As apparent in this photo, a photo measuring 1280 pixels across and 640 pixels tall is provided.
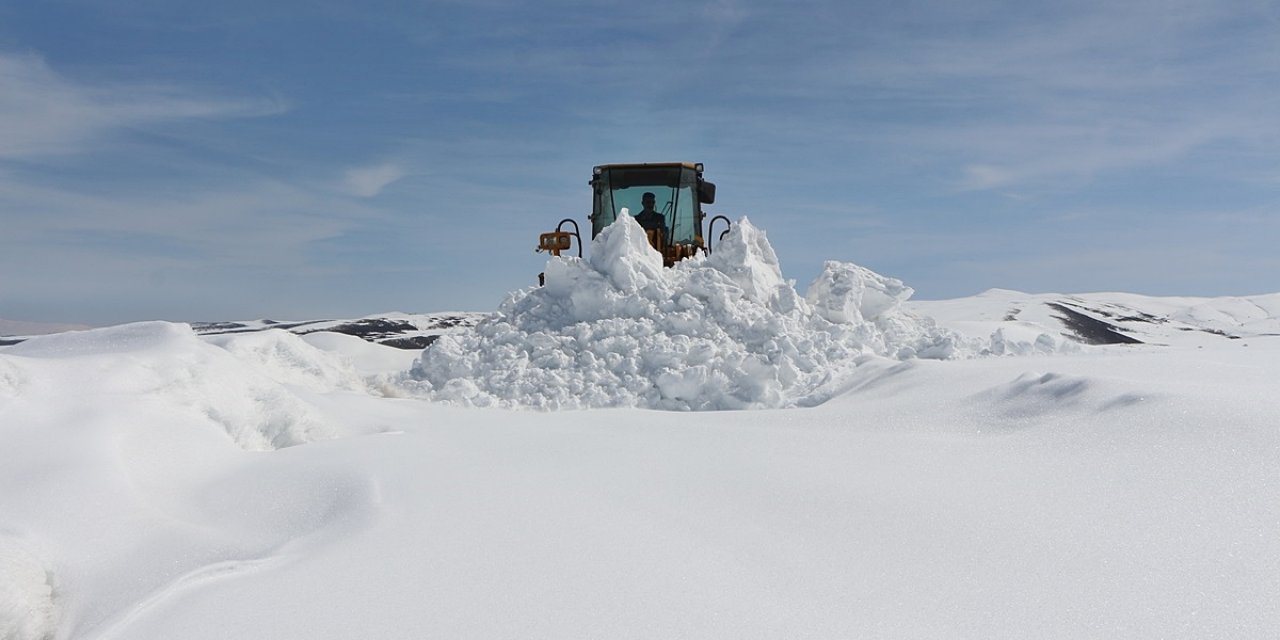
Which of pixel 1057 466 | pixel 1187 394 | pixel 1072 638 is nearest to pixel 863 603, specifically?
pixel 1072 638

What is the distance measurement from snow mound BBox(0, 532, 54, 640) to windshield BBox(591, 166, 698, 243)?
8.52 meters

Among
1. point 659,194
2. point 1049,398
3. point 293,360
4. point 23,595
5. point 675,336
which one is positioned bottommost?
point 23,595

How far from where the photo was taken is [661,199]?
10453 mm

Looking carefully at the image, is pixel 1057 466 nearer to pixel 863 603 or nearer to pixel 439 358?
pixel 863 603

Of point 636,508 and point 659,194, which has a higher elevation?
point 659,194

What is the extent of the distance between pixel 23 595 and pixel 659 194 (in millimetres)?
8878

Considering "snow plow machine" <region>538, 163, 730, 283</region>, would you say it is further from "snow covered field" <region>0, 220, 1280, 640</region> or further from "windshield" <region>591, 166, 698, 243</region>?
"snow covered field" <region>0, 220, 1280, 640</region>

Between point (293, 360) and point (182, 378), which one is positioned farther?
point (293, 360)

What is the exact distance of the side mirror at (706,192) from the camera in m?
10.4

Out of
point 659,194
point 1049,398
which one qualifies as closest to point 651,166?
point 659,194

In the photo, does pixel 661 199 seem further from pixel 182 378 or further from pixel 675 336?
pixel 182 378

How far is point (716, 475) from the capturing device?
10.4 ft

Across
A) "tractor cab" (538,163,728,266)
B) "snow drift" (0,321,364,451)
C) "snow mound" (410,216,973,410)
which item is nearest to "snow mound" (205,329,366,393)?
"snow mound" (410,216,973,410)

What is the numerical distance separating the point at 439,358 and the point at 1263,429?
6528mm
